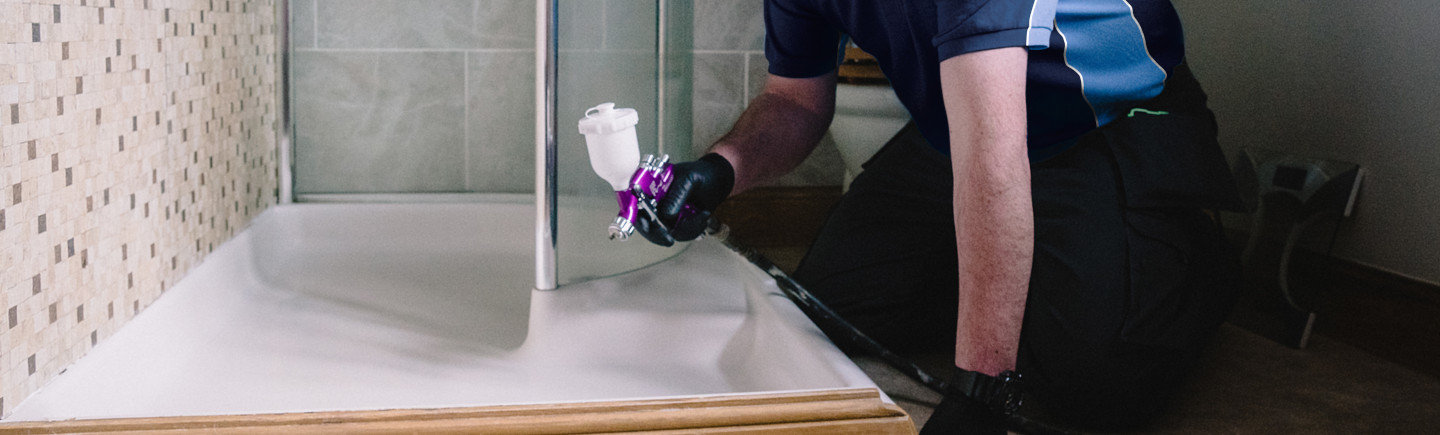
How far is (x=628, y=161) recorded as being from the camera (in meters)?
0.91

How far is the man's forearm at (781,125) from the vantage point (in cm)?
126

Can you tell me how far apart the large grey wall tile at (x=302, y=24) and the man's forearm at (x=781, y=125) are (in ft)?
2.65

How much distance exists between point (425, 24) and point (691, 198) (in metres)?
0.82

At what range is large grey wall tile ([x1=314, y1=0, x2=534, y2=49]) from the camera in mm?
1652

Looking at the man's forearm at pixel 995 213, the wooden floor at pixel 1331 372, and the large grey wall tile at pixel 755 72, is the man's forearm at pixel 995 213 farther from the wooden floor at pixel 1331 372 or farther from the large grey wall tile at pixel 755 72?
the large grey wall tile at pixel 755 72

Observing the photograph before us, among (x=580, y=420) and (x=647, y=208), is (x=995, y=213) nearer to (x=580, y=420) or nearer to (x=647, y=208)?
(x=647, y=208)

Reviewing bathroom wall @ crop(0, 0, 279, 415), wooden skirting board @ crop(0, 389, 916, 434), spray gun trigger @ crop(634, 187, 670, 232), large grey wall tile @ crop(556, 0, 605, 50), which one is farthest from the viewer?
large grey wall tile @ crop(556, 0, 605, 50)

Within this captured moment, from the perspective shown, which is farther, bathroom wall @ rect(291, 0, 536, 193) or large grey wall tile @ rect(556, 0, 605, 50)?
bathroom wall @ rect(291, 0, 536, 193)

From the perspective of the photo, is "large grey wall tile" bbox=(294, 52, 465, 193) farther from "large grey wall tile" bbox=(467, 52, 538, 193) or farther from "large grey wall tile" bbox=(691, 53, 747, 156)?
"large grey wall tile" bbox=(691, 53, 747, 156)

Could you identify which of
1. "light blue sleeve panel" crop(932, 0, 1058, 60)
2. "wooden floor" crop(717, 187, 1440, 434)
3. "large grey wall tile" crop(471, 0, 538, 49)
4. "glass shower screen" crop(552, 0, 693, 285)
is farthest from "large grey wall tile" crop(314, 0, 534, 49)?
"light blue sleeve panel" crop(932, 0, 1058, 60)

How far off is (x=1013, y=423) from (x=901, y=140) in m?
0.51

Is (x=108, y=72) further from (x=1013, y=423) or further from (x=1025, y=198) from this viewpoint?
(x=1013, y=423)

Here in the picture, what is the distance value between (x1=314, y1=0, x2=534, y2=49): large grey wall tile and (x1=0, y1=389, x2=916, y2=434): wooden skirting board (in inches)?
44.2

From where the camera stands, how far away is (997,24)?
86 cm
